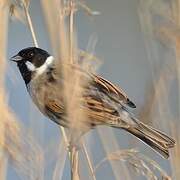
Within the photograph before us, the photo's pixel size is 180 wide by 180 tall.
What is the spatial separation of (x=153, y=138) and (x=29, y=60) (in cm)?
37

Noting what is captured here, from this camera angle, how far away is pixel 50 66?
1421mm

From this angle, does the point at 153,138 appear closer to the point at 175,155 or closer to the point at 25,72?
the point at 175,155

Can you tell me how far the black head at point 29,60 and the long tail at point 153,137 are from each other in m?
0.29

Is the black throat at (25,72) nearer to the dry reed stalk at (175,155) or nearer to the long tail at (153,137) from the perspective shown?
the long tail at (153,137)

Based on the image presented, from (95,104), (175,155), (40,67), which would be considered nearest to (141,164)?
(175,155)

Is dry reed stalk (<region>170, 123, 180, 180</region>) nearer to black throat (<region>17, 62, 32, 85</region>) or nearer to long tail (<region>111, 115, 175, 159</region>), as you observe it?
long tail (<region>111, 115, 175, 159</region>)

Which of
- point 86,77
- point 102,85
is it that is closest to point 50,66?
point 102,85

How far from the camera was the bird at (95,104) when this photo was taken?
1.26 metres

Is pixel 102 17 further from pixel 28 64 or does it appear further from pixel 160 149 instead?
pixel 160 149

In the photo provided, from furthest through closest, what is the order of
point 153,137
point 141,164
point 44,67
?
point 44,67 < point 153,137 < point 141,164

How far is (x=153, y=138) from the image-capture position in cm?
129

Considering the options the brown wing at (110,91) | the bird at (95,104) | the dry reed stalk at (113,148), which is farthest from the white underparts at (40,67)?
the dry reed stalk at (113,148)

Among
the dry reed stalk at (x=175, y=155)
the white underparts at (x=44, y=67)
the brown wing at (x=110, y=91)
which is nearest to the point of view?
the dry reed stalk at (x=175, y=155)

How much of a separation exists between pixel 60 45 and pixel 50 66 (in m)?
0.34
